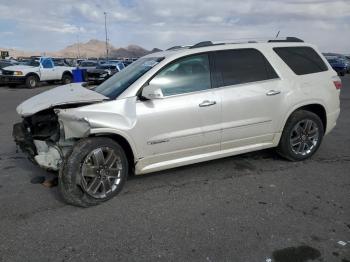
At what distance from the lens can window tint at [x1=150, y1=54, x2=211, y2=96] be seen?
14.4 ft

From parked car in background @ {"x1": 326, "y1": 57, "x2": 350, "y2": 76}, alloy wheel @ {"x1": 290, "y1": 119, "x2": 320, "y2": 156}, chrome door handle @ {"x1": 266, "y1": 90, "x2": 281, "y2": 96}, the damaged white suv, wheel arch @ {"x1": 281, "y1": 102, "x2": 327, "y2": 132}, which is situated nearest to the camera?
the damaged white suv

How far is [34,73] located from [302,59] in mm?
17506

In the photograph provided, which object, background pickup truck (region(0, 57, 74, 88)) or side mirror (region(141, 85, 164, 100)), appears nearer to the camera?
side mirror (region(141, 85, 164, 100))

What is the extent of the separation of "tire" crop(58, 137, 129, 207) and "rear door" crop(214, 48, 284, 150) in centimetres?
142

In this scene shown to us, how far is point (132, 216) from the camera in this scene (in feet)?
12.5

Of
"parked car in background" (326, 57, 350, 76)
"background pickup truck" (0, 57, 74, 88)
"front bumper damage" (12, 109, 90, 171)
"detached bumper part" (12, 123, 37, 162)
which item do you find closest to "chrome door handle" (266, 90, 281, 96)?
"front bumper damage" (12, 109, 90, 171)

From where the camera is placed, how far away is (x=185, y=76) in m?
4.53

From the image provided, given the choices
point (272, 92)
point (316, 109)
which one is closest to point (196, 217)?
point (272, 92)

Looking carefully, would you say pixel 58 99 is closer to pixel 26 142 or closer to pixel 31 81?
pixel 26 142

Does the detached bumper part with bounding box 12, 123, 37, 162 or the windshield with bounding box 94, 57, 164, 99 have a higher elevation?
the windshield with bounding box 94, 57, 164, 99

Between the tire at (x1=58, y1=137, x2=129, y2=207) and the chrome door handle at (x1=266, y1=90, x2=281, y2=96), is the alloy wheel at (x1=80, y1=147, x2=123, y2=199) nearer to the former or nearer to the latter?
the tire at (x1=58, y1=137, x2=129, y2=207)

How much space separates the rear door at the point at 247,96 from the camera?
4.70 m

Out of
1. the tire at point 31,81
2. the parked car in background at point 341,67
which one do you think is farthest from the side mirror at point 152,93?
the parked car in background at point 341,67

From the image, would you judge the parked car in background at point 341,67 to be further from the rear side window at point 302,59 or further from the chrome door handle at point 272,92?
the chrome door handle at point 272,92
